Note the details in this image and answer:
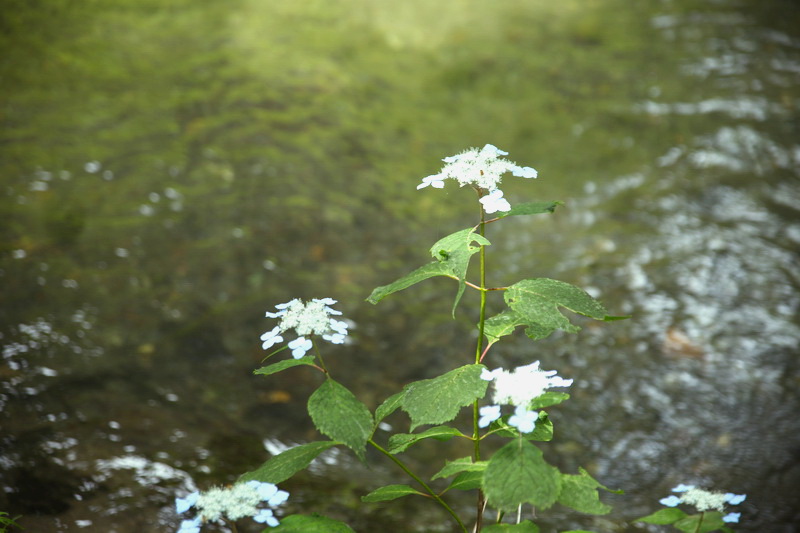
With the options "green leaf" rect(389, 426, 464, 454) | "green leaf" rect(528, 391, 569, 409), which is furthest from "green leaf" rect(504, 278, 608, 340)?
"green leaf" rect(389, 426, 464, 454)

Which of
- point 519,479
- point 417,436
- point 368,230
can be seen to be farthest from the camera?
point 368,230

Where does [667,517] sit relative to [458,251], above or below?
below

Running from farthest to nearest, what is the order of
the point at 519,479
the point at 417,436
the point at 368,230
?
the point at 368,230 → the point at 417,436 → the point at 519,479

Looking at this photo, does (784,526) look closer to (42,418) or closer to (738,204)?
(738,204)

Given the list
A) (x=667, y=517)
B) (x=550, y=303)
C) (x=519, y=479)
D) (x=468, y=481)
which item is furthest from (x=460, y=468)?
(x=667, y=517)

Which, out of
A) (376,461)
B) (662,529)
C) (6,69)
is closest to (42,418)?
(376,461)

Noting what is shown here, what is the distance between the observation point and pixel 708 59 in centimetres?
504

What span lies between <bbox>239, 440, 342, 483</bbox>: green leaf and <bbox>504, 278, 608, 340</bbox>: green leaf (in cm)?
38

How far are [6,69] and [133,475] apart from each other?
3.42 metres

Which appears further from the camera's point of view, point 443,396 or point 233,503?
point 443,396

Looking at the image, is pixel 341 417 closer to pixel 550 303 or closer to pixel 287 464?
pixel 287 464

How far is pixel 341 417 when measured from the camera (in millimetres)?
1097

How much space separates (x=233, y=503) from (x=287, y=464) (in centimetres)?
15

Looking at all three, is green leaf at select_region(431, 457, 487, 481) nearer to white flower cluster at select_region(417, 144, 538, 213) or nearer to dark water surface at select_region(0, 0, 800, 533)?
white flower cluster at select_region(417, 144, 538, 213)
